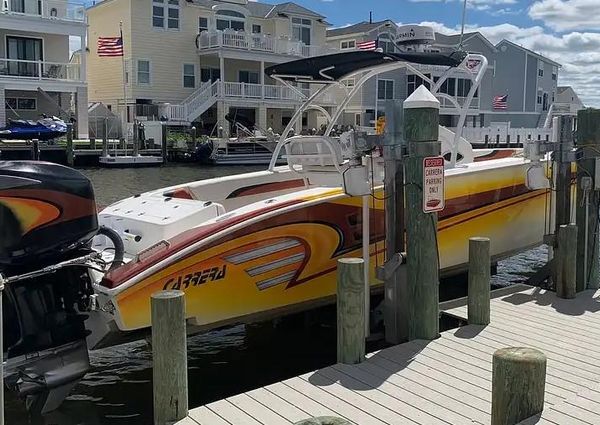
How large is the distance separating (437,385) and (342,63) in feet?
12.6

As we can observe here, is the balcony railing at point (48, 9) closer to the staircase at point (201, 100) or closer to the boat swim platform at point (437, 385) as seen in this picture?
the staircase at point (201, 100)

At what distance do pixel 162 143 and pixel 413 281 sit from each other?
27.1 m

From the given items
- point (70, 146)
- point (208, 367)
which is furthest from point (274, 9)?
point (208, 367)

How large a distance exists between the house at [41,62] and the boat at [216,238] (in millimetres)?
25321

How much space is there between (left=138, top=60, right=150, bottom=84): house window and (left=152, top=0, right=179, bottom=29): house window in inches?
88.0

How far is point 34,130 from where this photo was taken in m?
27.3

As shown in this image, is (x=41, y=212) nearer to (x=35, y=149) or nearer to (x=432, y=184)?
(x=432, y=184)

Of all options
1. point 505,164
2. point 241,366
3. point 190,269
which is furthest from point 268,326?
point 505,164

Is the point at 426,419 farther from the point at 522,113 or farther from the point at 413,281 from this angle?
the point at 522,113

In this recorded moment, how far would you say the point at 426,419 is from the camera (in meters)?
4.20

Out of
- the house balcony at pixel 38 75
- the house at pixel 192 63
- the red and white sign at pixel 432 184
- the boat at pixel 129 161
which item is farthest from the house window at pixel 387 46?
the house balcony at pixel 38 75

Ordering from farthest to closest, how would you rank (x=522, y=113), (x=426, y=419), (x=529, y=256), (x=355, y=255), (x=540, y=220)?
1. (x=522, y=113)
2. (x=529, y=256)
3. (x=540, y=220)
4. (x=355, y=255)
5. (x=426, y=419)

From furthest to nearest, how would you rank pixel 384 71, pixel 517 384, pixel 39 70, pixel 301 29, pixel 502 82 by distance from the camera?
pixel 502 82, pixel 301 29, pixel 39 70, pixel 384 71, pixel 517 384

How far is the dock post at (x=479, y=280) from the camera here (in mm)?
5883
